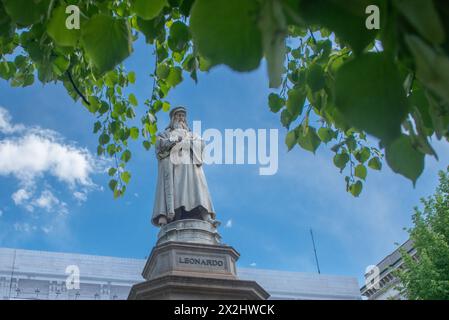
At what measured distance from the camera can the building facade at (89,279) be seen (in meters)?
30.8

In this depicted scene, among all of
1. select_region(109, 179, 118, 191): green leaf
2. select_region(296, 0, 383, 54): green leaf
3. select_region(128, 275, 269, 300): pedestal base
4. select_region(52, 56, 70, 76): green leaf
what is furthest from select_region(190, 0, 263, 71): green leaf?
select_region(128, 275, 269, 300): pedestal base

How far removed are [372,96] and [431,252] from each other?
17.4m

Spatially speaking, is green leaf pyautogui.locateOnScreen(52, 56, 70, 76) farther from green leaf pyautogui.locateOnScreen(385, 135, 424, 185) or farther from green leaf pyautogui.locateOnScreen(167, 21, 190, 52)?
green leaf pyautogui.locateOnScreen(385, 135, 424, 185)

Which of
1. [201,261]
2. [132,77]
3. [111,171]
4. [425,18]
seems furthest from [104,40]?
[201,261]

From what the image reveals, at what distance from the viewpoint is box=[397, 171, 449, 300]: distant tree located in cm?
1561

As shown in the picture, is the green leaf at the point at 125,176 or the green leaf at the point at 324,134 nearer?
the green leaf at the point at 324,134

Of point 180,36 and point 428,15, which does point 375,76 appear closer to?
point 428,15

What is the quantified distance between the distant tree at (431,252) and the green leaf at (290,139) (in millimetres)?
14270

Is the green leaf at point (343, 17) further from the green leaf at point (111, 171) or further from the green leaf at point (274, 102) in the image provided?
the green leaf at point (111, 171)

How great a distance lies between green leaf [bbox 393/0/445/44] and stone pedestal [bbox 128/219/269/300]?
7.23 m

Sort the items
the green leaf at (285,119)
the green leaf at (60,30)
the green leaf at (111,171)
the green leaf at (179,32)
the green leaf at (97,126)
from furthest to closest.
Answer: the green leaf at (111,171) → the green leaf at (97,126) → the green leaf at (285,119) → the green leaf at (179,32) → the green leaf at (60,30)

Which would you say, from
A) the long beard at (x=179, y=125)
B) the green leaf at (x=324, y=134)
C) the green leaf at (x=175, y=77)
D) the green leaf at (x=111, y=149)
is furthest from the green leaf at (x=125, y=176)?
the long beard at (x=179, y=125)

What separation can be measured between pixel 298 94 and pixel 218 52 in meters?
1.18
